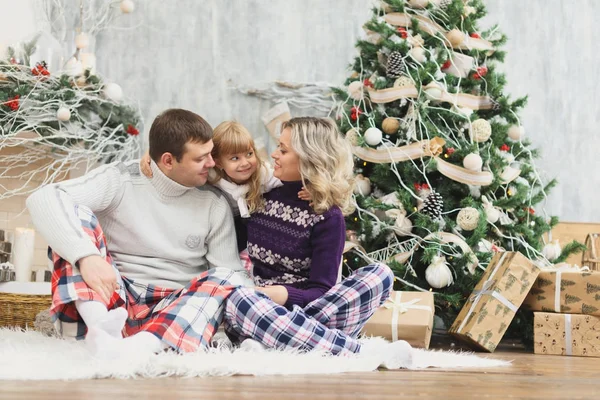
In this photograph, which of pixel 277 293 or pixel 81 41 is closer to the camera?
pixel 277 293

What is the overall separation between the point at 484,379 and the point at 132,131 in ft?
6.80

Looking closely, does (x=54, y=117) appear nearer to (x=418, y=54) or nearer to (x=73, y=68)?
(x=73, y=68)

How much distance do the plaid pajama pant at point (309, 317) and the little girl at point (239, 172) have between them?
1.07 feet

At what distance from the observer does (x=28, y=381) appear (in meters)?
1.44

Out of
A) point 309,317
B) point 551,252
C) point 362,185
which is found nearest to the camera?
point 309,317

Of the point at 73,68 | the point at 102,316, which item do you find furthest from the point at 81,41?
the point at 102,316

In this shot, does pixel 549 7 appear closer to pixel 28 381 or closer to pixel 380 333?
pixel 380 333

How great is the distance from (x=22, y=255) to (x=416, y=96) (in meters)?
1.70

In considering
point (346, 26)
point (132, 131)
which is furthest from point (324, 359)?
point (346, 26)

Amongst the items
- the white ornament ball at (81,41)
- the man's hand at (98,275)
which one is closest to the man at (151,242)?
the man's hand at (98,275)

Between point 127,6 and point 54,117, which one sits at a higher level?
point 127,6

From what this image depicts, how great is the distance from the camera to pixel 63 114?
3.07 m

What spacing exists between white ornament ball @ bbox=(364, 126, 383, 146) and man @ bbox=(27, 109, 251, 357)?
930 mm

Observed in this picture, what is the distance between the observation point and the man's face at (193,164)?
85.7 inches
